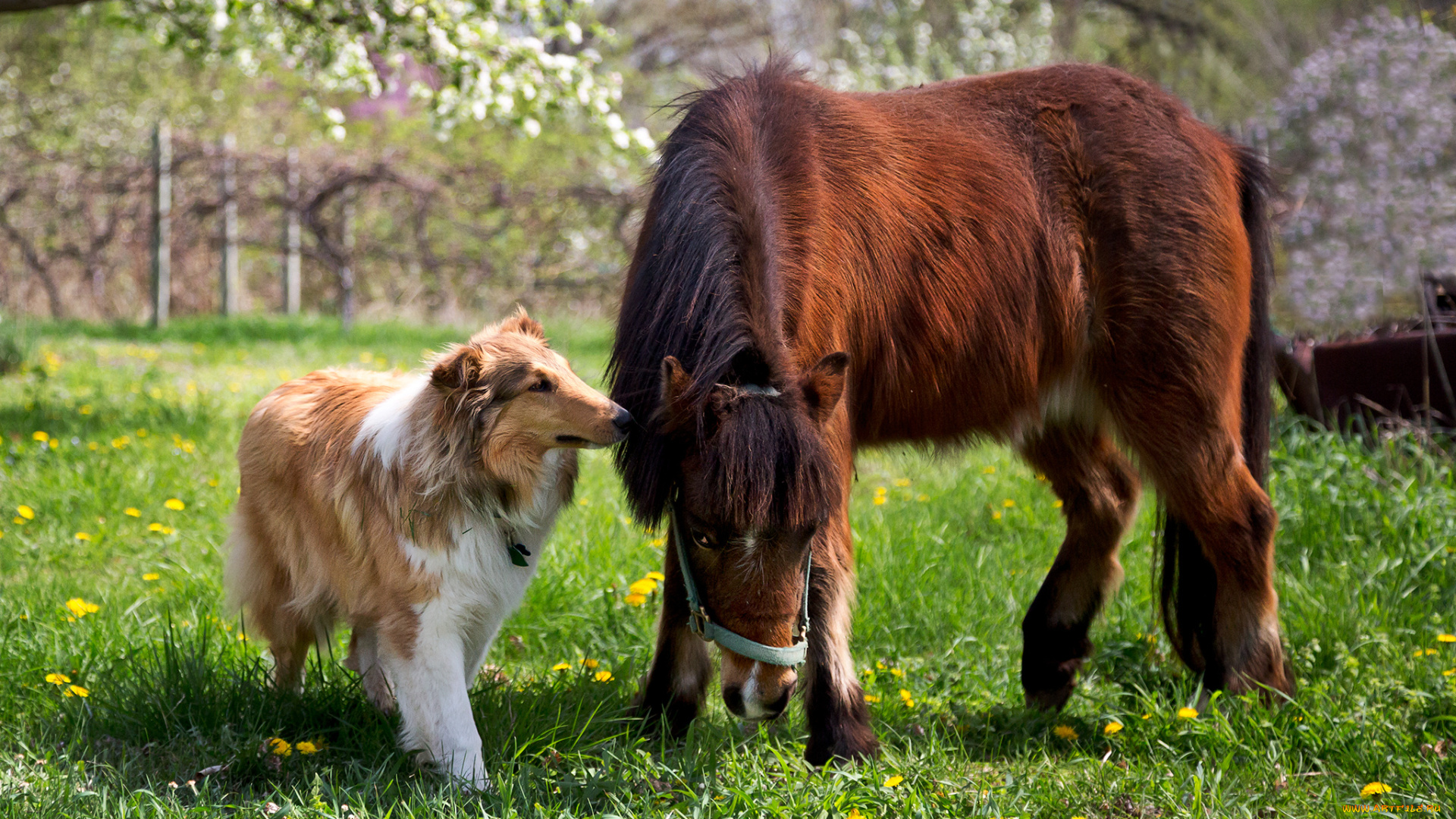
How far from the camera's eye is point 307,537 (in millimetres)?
2920

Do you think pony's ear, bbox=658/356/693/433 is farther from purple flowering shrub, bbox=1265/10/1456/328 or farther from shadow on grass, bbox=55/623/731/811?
purple flowering shrub, bbox=1265/10/1456/328

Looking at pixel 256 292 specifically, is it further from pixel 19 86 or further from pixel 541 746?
pixel 541 746

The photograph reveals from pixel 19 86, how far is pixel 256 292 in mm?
3807

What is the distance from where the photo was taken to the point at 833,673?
108 inches

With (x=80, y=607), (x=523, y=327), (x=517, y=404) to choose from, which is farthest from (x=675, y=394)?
(x=80, y=607)

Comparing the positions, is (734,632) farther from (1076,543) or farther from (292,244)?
(292,244)

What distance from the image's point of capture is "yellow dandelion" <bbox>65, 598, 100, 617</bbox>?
3.31 meters

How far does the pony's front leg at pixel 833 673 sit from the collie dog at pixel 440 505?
0.66m

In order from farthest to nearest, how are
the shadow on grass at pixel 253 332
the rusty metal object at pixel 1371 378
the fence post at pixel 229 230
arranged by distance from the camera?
1. the fence post at pixel 229 230
2. the shadow on grass at pixel 253 332
3. the rusty metal object at pixel 1371 378

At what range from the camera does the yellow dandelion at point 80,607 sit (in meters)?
3.31

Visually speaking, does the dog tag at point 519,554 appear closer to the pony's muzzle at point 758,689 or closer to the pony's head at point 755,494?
the pony's head at point 755,494

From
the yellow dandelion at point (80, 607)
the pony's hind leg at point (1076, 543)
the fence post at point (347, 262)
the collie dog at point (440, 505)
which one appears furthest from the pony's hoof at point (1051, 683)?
the fence post at point (347, 262)

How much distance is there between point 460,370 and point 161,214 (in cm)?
994

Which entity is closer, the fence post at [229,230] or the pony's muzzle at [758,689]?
the pony's muzzle at [758,689]
